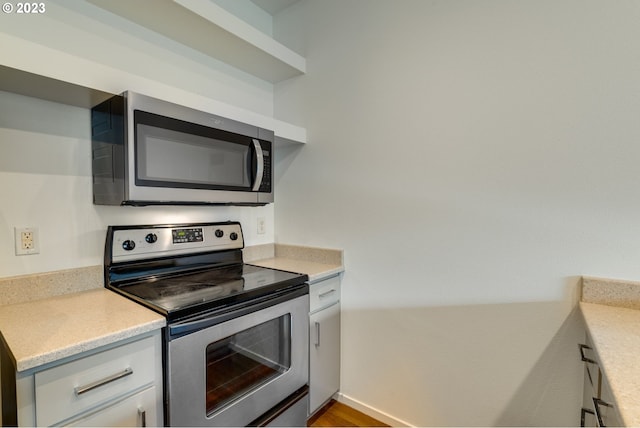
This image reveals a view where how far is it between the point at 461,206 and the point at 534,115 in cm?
Answer: 49

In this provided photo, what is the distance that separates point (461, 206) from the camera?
150 centimetres

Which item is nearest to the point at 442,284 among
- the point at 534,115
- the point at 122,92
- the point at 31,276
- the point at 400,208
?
the point at 400,208

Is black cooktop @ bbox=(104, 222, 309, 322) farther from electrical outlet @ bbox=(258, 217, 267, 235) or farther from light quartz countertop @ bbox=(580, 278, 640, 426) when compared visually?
light quartz countertop @ bbox=(580, 278, 640, 426)

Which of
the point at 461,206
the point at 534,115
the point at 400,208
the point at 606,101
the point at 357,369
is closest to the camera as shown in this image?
the point at 606,101

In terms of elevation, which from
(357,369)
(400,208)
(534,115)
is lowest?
(357,369)

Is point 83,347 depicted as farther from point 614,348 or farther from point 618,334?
point 618,334

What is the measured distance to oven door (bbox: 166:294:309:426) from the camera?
107 centimetres

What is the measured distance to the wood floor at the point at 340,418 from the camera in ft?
5.71

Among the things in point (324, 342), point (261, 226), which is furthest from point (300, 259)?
point (324, 342)

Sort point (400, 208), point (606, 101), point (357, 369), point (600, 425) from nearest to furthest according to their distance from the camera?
point (600, 425), point (606, 101), point (400, 208), point (357, 369)

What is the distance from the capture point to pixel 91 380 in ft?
2.92

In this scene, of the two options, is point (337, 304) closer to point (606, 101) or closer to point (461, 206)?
point (461, 206)

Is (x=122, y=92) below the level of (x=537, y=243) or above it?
above

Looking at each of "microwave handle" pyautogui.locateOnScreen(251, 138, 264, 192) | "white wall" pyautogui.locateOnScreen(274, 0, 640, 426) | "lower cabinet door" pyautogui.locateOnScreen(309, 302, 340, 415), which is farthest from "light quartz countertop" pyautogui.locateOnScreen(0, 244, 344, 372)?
"white wall" pyautogui.locateOnScreen(274, 0, 640, 426)
